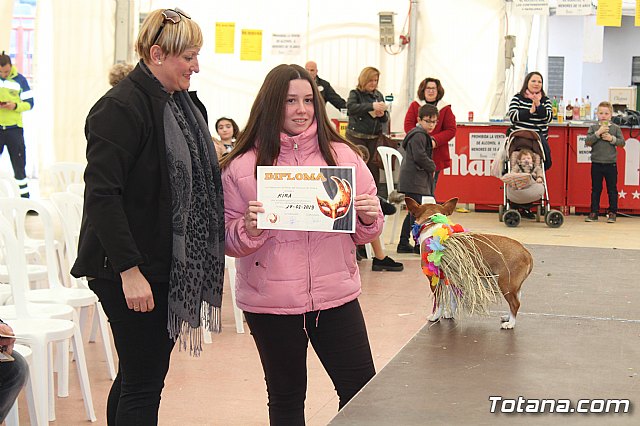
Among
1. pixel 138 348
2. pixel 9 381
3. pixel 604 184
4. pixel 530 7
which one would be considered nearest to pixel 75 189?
pixel 9 381

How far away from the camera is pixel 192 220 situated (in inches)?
102

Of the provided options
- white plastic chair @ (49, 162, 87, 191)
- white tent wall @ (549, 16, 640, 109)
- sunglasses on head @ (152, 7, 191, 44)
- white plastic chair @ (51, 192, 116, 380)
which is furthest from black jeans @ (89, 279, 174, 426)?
white tent wall @ (549, 16, 640, 109)

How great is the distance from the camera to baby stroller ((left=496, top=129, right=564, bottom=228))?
969cm

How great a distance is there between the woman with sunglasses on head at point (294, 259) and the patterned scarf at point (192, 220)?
9 cm

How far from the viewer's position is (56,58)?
1008cm

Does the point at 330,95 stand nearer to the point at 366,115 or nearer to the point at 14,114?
the point at 366,115

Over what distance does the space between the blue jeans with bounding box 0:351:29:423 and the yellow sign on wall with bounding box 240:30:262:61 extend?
8922 mm

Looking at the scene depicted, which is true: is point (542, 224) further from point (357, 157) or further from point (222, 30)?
point (357, 157)

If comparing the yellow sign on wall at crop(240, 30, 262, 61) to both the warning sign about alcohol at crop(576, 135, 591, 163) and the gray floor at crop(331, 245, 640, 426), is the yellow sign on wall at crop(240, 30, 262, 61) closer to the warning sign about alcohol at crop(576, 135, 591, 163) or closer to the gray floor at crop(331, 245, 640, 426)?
the warning sign about alcohol at crop(576, 135, 591, 163)

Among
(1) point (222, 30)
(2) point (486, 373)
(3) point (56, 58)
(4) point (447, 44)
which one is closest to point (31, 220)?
(3) point (56, 58)

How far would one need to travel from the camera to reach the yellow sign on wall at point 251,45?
1132cm

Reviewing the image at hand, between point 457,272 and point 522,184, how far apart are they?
23.8 ft

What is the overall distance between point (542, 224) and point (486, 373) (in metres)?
8.23

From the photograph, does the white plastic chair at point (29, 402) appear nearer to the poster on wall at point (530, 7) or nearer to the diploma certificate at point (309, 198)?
the diploma certificate at point (309, 198)
